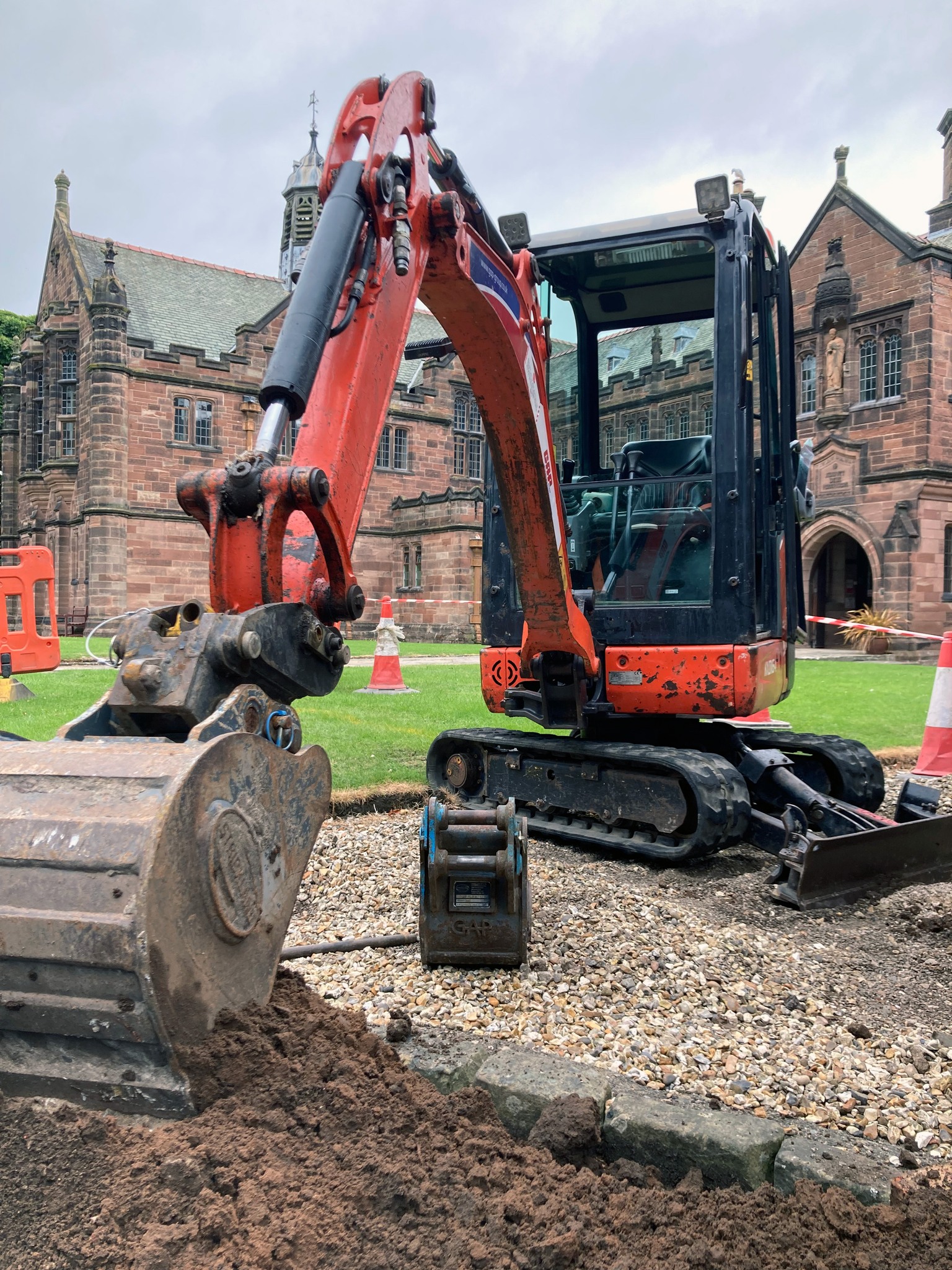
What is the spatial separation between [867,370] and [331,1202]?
30.4m

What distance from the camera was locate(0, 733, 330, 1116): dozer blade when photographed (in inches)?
69.8

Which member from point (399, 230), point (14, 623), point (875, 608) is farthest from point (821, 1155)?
point (14, 623)

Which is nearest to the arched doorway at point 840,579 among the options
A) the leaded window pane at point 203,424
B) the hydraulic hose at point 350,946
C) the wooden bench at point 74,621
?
the leaded window pane at point 203,424

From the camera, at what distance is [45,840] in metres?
1.85

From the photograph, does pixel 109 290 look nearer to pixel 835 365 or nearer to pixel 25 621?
pixel 835 365

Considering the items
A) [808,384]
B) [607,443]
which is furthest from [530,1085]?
[808,384]

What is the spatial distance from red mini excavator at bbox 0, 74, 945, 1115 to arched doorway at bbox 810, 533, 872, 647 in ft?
89.6

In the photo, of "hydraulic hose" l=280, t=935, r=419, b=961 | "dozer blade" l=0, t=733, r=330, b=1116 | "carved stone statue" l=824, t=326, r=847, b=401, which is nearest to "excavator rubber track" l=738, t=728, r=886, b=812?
"hydraulic hose" l=280, t=935, r=419, b=961

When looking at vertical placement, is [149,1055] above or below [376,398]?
below

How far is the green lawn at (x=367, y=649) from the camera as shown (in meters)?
20.7

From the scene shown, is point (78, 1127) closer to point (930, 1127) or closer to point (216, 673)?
point (216, 673)

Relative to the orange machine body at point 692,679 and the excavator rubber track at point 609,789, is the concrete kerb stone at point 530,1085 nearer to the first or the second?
the excavator rubber track at point 609,789

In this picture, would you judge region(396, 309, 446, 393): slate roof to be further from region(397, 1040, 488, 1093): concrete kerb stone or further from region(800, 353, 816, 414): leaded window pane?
region(397, 1040, 488, 1093): concrete kerb stone

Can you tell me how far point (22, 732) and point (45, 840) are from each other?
22.8 ft
